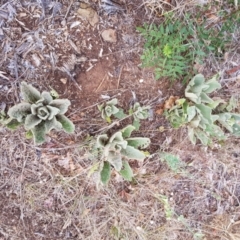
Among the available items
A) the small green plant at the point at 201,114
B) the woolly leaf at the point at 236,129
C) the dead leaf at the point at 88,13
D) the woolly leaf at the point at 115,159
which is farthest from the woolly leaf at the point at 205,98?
the dead leaf at the point at 88,13

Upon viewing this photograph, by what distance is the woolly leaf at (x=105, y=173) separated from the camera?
247 cm

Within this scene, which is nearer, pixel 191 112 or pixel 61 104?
pixel 61 104

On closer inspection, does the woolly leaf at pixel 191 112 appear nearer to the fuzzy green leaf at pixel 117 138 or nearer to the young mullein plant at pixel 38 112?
the fuzzy green leaf at pixel 117 138

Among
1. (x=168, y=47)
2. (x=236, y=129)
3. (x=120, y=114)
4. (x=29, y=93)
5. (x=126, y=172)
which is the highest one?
(x=168, y=47)

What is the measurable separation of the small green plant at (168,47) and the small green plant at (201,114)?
5.3 inches

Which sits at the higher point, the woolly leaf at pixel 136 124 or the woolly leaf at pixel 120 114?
the woolly leaf at pixel 120 114

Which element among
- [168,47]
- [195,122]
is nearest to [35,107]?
[168,47]

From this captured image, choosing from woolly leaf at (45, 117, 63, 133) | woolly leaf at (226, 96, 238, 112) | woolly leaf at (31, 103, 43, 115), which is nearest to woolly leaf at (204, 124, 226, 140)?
woolly leaf at (226, 96, 238, 112)

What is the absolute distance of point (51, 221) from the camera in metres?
2.65

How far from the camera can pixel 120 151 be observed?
2451 mm

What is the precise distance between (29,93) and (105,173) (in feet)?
2.13

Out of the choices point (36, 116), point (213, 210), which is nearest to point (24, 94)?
point (36, 116)

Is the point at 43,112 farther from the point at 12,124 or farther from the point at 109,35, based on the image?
the point at 109,35

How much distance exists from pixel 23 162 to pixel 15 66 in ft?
1.90
